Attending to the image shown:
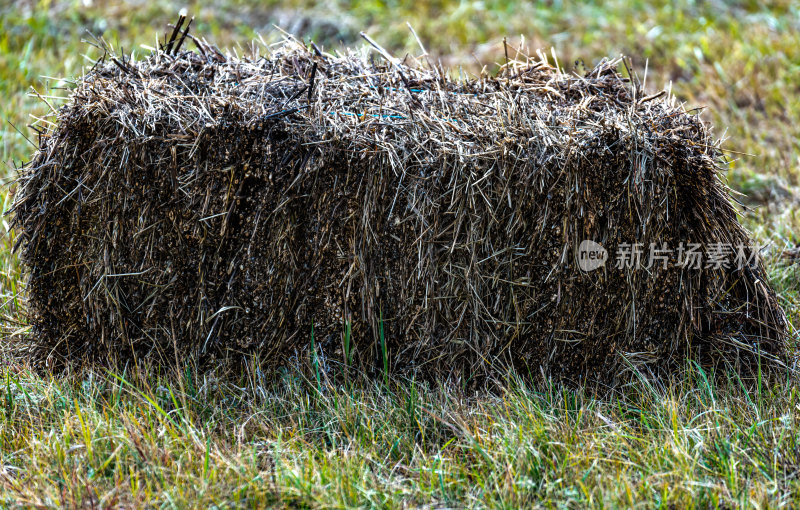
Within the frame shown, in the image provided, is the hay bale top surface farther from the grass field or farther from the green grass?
the green grass

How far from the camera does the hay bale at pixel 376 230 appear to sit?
2.47 metres

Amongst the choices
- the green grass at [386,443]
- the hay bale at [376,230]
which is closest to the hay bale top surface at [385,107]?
the hay bale at [376,230]

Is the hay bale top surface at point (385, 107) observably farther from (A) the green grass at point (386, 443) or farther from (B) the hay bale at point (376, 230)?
(A) the green grass at point (386, 443)

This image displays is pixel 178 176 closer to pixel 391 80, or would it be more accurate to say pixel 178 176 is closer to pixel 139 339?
pixel 139 339

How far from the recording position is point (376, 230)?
8.23 feet

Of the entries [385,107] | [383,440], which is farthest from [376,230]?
[383,440]

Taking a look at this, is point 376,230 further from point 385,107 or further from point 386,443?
point 386,443

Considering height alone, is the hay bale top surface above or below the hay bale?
above

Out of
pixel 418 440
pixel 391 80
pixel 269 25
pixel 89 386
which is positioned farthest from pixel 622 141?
pixel 269 25

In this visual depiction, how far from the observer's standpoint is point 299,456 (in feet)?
7.21

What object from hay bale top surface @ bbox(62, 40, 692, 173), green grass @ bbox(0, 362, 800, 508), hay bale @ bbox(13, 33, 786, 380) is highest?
hay bale top surface @ bbox(62, 40, 692, 173)

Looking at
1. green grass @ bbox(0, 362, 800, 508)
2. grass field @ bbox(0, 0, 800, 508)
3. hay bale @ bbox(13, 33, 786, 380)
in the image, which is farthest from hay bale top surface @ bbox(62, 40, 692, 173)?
green grass @ bbox(0, 362, 800, 508)

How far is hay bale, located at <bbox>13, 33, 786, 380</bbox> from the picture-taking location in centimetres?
247

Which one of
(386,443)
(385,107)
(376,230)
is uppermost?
(385,107)
